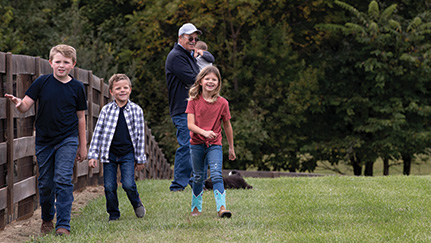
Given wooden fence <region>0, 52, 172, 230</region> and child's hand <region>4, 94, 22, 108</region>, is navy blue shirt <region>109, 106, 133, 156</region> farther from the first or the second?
child's hand <region>4, 94, 22, 108</region>

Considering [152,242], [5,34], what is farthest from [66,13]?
[152,242]

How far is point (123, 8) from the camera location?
2792cm

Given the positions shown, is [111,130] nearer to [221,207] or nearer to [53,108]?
[53,108]

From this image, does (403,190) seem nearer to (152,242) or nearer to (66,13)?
(152,242)

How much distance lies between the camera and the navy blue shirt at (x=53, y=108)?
227 inches

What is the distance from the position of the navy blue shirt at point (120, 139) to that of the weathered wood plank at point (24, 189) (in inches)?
40.8

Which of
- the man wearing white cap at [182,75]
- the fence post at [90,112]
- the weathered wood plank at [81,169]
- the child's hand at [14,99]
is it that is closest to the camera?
the child's hand at [14,99]

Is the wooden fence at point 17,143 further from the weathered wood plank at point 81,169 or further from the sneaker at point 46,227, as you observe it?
the weathered wood plank at point 81,169

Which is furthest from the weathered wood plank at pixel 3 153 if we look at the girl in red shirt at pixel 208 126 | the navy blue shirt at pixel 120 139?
the girl in red shirt at pixel 208 126

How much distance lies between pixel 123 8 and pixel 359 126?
11852 millimetres

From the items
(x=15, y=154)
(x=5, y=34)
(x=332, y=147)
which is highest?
(x=5, y=34)

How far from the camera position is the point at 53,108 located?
5.76m

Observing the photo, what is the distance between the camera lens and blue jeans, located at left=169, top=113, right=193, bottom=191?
8.70 m

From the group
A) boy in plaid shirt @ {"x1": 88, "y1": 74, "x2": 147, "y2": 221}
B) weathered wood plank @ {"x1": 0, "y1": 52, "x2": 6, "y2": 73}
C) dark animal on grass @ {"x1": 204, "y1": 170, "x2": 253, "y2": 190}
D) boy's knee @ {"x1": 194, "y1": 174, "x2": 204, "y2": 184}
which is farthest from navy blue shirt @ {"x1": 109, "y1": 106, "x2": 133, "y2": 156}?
dark animal on grass @ {"x1": 204, "y1": 170, "x2": 253, "y2": 190}
